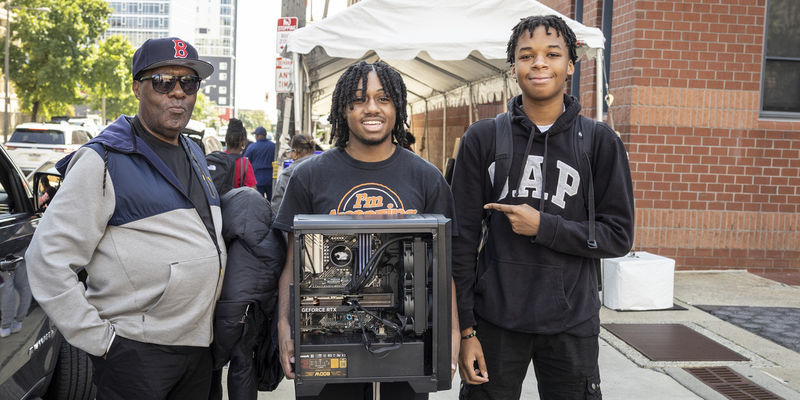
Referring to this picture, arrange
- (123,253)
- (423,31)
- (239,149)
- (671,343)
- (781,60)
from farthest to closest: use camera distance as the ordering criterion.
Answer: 1. (781,60)
2. (239,149)
3. (423,31)
4. (671,343)
5. (123,253)

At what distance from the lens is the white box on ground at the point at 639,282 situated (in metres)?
6.59

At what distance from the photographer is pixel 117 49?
38.0 m

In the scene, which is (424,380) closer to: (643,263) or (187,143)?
(187,143)

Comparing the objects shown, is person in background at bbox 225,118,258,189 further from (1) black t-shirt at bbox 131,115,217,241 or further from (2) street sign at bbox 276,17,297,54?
(1) black t-shirt at bbox 131,115,217,241

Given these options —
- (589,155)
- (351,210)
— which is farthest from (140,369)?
(589,155)

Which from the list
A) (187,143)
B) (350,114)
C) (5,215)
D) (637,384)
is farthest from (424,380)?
(637,384)

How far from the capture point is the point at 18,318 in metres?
3.05

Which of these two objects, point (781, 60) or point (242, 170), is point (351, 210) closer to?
point (242, 170)

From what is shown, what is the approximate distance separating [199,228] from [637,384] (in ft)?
11.1

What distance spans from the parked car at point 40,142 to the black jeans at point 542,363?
58.5 ft

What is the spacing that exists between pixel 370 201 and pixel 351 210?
0.24 feet

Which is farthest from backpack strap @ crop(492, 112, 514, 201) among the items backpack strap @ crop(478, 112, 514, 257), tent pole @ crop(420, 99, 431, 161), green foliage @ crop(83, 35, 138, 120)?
green foliage @ crop(83, 35, 138, 120)

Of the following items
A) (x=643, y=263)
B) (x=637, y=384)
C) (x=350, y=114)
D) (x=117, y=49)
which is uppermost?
(x=117, y=49)

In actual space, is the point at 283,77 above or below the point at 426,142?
above
